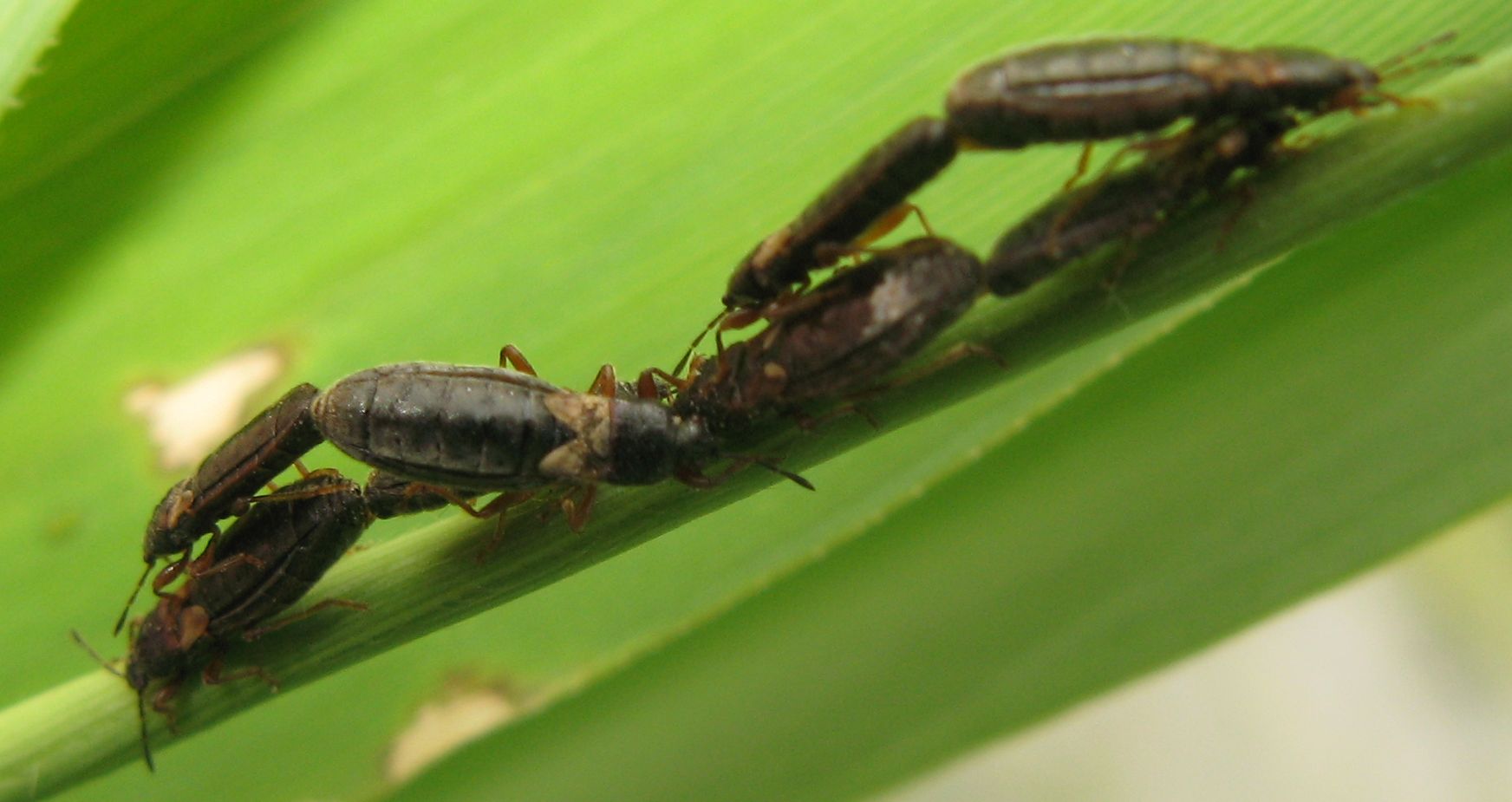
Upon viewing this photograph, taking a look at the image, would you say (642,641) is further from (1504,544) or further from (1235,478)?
(1504,544)

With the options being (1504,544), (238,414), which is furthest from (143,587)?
(1504,544)

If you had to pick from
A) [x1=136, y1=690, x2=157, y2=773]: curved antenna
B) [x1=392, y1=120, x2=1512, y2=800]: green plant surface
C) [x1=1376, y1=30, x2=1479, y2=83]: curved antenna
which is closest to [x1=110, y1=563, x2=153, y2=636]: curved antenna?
[x1=136, y1=690, x2=157, y2=773]: curved antenna

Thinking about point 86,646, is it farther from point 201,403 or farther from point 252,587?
point 252,587

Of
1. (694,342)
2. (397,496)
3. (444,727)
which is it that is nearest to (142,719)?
(397,496)

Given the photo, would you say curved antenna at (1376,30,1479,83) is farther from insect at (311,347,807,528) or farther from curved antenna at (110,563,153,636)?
curved antenna at (110,563,153,636)

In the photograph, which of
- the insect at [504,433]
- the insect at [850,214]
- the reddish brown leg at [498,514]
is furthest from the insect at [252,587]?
the insect at [850,214]

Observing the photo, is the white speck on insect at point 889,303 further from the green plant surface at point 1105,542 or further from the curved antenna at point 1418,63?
the curved antenna at point 1418,63

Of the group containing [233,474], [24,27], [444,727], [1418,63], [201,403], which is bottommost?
[444,727]
